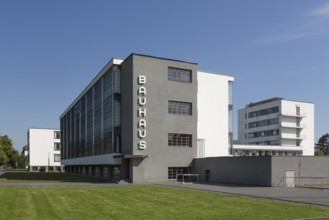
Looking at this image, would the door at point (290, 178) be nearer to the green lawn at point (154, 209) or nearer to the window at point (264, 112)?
the green lawn at point (154, 209)

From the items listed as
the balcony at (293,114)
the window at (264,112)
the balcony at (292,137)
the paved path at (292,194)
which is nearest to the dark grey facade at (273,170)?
the paved path at (292,194)

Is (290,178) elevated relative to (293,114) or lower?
lower

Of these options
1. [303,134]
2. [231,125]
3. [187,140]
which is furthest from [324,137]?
[187,140]

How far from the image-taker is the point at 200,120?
5369 centimetres

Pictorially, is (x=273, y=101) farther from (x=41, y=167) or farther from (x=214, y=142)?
(x=41, y=167)

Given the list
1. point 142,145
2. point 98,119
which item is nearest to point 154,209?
point 142,145

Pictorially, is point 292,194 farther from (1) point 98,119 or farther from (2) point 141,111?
(1) point 98,119

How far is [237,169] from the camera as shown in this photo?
41.4m

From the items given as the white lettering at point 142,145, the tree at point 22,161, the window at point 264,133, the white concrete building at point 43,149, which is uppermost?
the white lettering at point 142,145

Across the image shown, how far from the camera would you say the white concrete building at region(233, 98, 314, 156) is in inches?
4188

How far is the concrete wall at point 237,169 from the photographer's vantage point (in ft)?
123

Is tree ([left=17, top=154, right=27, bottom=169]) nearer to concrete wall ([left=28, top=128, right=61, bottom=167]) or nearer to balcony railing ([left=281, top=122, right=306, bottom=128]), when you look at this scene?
concrete wall ([left=28, top=128, right=61, bottom=167])

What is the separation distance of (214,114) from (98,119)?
1957cm

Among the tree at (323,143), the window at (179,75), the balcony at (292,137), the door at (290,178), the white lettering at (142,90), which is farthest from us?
the tree at (323,143)
